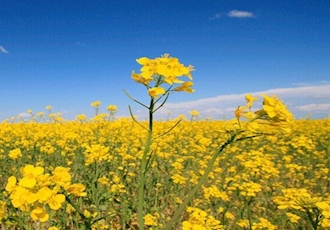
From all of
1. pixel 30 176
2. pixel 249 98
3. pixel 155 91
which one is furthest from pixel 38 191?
pixel 249 98

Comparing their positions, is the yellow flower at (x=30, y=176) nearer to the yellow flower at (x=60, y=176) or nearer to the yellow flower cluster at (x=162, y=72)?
the yellow flower at (x=60, y=176)

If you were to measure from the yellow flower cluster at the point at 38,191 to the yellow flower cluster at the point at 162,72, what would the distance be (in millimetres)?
392

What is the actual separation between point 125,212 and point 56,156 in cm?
264

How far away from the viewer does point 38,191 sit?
1.01 meters

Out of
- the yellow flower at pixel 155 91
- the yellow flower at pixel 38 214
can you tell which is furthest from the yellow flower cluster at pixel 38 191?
the yellow flower at pixel 155 91

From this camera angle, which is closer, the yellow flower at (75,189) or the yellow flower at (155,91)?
the yellow flower at (155,91)

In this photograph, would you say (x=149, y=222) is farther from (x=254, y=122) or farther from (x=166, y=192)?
(x=254, y=122)

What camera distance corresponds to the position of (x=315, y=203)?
156cm

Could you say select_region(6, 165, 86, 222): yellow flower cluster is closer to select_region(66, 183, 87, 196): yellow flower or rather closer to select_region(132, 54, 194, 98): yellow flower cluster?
select_region(66, 183, 87, 196): yellow flower

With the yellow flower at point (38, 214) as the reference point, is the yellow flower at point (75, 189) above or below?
above

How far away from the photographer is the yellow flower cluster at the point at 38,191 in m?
1.00

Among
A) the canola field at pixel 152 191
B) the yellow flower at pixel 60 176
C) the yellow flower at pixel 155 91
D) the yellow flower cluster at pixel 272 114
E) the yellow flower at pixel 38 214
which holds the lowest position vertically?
the canola field at pixel 152 191

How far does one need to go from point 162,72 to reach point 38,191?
0.52 m

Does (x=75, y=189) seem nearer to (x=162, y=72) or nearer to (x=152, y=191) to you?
(x=162, y=72)
